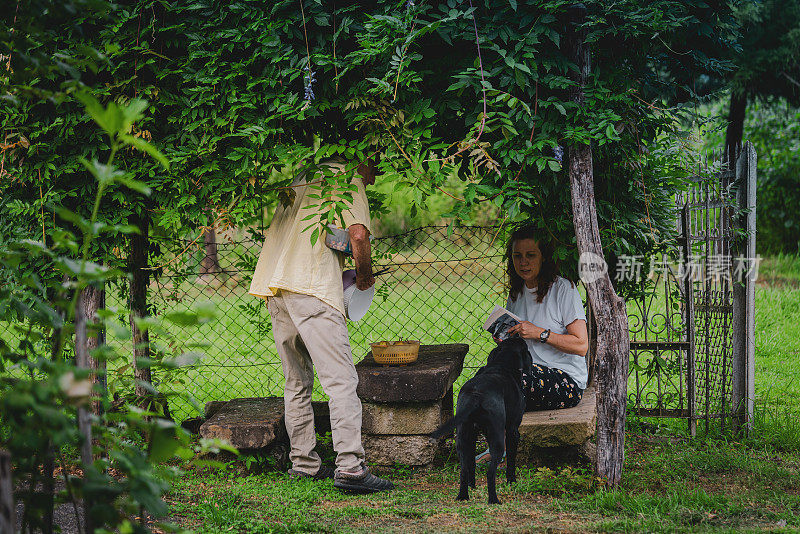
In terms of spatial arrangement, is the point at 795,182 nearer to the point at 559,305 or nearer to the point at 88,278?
the point at 559,305

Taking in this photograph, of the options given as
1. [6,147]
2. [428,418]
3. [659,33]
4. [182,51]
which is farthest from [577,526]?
[6,147]

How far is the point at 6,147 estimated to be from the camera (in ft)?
→ 13.9

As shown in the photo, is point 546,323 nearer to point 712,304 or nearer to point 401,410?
point 401,410

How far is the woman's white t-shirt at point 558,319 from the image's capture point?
15.2ft

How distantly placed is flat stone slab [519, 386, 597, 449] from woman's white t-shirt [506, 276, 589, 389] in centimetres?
37

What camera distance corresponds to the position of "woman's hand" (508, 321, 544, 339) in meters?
4.56

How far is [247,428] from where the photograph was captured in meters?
4.49

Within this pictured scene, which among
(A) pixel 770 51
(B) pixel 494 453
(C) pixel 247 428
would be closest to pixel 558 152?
(B) pixel 494 453

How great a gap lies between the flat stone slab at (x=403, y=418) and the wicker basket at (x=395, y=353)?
287 millimetres

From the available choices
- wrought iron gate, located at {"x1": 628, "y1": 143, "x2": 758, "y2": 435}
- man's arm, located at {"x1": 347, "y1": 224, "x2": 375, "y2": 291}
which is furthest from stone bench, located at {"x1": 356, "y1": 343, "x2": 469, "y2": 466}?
wrought iron gate, located at {"x1": 628, "y1": 143, "x2": 758, "y2": 435}

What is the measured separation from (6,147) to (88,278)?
3.12m

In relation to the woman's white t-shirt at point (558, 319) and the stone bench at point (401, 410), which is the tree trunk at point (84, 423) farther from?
the woman's white t-shirt at point (558, 319)

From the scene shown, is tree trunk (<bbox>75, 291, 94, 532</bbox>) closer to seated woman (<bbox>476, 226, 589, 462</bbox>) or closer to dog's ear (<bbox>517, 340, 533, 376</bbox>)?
dog's ear (<bbox>517, 340, 533, 376</bbox>)

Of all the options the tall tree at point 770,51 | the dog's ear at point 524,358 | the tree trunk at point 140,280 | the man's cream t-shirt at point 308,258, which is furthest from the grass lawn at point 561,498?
the tall tree at point 770,51
